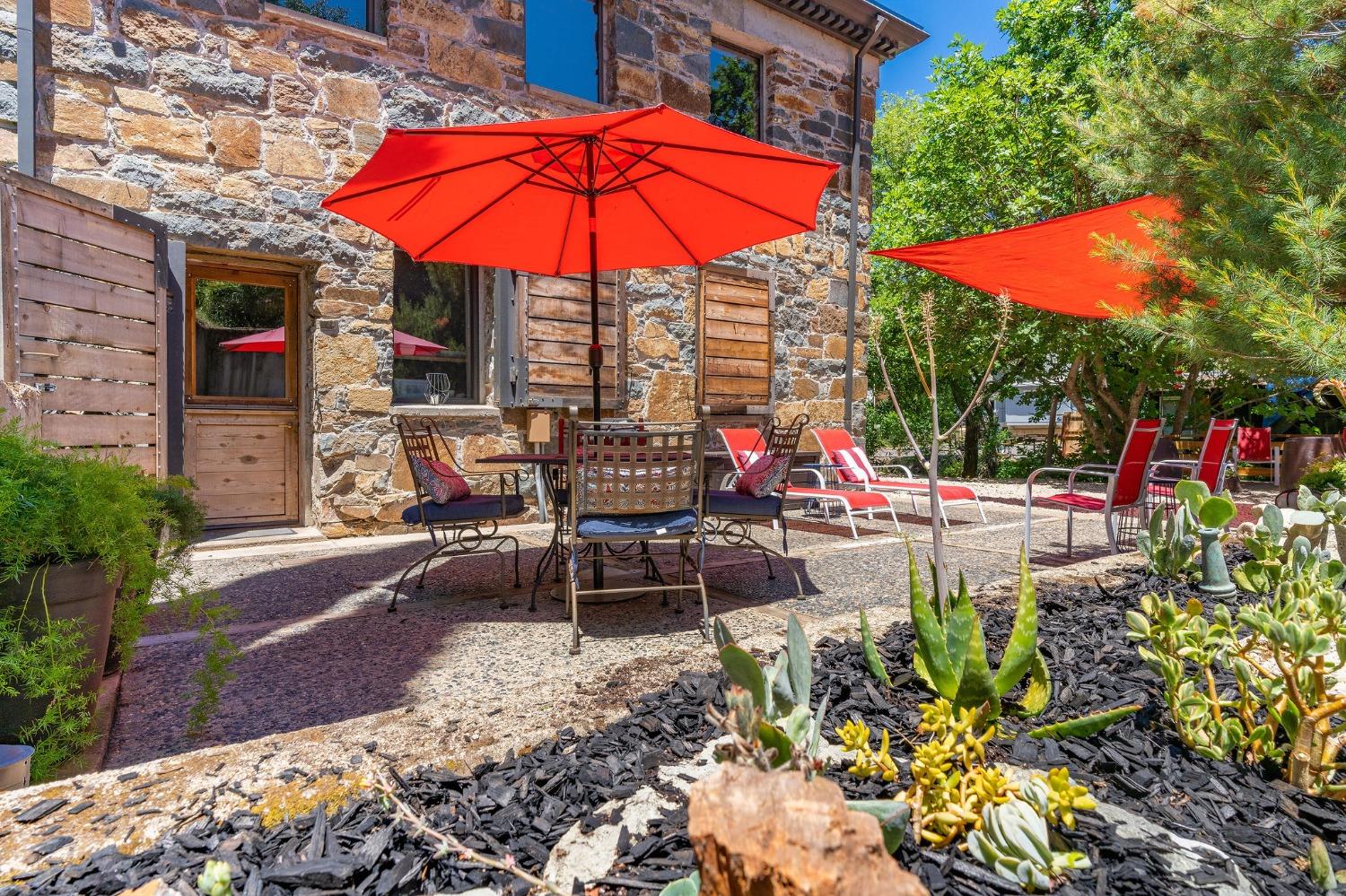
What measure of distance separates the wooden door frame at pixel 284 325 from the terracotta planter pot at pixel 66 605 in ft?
13.3

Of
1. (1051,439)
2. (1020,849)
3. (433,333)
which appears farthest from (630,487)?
(1051,439)

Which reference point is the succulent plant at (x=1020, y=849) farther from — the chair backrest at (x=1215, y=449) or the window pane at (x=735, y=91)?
the window pane at (x=735, y=91)

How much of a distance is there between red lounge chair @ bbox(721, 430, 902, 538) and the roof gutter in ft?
5.25

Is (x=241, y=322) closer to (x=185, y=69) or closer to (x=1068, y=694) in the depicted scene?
(x=185, y=69)

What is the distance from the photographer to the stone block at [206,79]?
4832 millimetres

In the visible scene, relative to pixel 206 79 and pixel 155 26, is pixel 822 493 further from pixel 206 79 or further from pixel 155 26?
pixel 155 26

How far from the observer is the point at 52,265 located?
11.5 ft

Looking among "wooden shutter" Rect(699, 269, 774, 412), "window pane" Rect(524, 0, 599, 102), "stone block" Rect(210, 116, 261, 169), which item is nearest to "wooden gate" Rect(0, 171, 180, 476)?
"stone block" Rect(210, 116, 261, 169)

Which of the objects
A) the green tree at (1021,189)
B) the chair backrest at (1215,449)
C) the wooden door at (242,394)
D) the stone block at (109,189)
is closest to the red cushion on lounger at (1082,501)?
the chair backrest at (1215,449)

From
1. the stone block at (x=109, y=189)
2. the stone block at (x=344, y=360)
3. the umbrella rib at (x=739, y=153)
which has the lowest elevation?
the stone block at (x=344, y=360)

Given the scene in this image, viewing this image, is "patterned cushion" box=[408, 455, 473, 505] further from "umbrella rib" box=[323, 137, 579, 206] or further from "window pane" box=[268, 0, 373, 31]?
"window pane" box=[268, 0, 373, 31]

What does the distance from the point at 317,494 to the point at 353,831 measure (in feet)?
14.8

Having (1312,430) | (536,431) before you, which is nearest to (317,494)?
(536,431)

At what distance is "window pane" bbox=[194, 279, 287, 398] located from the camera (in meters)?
5.72
